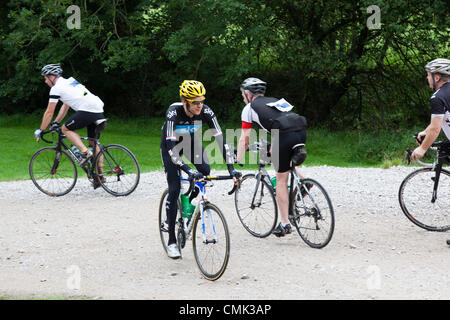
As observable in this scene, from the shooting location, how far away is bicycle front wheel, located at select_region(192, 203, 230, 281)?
214 inches

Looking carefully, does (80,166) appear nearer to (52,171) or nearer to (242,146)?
(52,171)

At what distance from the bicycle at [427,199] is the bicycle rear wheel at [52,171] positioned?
5340mm

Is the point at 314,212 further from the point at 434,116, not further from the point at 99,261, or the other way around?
the point at 99,261

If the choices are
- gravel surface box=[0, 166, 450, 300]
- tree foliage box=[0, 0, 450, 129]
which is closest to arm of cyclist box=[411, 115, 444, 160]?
gravel surface box=[0, 166, 450, 300]

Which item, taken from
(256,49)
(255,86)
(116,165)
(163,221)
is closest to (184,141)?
(163,221)

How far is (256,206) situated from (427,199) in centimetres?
202

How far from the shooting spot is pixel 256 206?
23.9ft

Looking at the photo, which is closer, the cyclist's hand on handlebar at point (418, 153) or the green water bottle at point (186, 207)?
the green water bottle at point (186, 207)

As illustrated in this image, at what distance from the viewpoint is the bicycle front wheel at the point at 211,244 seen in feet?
17.8

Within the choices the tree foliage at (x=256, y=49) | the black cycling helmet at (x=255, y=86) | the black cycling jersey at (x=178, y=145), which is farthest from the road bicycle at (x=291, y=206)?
the tree foliage at (x=256, y=49)

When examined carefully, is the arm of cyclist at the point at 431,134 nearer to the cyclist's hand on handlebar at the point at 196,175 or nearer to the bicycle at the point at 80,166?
the cyclist's hand on handlebar at the point at 196,175

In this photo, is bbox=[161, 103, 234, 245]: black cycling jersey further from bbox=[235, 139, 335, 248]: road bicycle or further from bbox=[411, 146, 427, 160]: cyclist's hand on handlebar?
bbox=[411, 146, 427, 160]: cyclist's hand on handlebar

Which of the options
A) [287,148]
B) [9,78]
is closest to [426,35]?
[287,148]

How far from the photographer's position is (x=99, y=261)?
6457 mm
